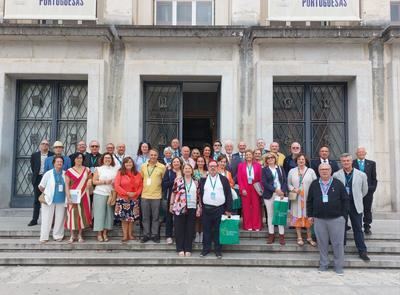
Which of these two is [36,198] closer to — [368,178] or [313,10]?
[368,178]

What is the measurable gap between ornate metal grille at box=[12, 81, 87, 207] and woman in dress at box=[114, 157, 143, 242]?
3889 millimetres

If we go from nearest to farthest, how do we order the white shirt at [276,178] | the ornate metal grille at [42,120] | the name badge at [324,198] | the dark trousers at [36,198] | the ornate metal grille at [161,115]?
the name badge at [324,198] → the white shirt at [276,178] → the dark trousers at [36,198] → the ornate metal grille at [42,120] → the ornate metal grille at [161,115]

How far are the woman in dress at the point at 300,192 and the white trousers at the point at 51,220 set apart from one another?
15.2ft

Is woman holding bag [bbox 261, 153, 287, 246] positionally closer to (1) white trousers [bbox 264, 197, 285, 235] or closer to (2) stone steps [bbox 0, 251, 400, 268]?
(1) white trousers [bbox 264, 197, 285, 235]

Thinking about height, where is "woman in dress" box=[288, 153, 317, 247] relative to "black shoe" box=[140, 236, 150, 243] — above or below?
above

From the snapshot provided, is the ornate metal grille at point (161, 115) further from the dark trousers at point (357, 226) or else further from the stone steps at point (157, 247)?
the dark trousers at point (357, 226)

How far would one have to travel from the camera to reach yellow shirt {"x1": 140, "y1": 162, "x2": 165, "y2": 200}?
7234 millimetres

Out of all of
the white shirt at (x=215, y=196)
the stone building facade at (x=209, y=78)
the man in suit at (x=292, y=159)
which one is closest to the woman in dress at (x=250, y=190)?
the man in suit at (x=292, y=159)

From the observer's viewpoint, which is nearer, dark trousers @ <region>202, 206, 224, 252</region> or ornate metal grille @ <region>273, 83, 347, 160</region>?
dark trousers @ <region>202, 206, 224, 252</region>

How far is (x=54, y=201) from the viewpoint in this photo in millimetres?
7395

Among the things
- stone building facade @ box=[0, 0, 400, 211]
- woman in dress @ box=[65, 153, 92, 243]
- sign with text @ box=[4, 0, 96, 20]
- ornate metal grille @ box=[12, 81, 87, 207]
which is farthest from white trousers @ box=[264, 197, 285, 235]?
sign with text @ box=[4, 0, 96, 20]

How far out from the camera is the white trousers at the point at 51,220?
7379 mm

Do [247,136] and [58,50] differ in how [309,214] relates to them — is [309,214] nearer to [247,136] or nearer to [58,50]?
[247,136]

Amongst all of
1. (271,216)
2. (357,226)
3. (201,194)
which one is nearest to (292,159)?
(271,216)
